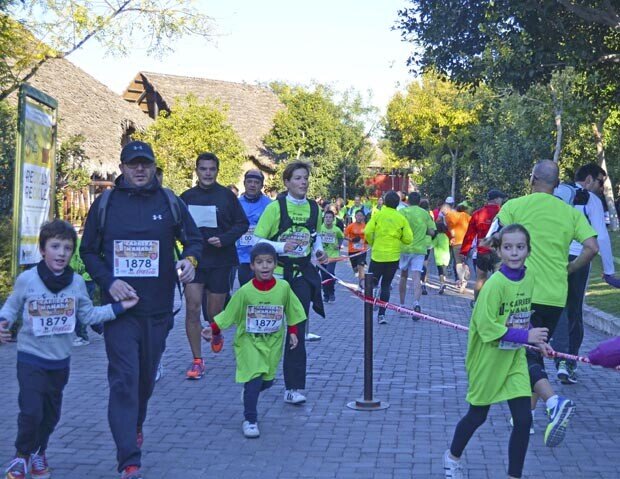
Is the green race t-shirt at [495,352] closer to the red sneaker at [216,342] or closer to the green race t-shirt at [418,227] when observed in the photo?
the red sneaker at [216,342]

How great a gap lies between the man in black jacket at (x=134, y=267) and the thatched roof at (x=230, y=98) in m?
48.0

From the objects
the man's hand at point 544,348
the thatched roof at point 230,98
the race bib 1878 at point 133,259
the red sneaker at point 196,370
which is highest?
the thatched roof at point 230,98

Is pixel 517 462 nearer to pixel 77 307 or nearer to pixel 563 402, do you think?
pixel 563 402

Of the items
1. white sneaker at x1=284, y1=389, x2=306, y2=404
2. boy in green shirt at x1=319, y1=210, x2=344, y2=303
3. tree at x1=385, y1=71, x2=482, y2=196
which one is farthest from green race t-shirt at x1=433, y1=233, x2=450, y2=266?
tree at x1=385, y1=71, x2=482, y2=196

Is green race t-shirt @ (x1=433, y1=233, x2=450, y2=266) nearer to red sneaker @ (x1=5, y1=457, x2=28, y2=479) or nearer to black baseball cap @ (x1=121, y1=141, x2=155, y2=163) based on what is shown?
black baseball cap @ (x1=121, y1=141, x2=155, y2=163)

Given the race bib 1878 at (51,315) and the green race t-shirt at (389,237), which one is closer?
the race bib 1878 at (51,315)

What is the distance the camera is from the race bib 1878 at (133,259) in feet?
18.6

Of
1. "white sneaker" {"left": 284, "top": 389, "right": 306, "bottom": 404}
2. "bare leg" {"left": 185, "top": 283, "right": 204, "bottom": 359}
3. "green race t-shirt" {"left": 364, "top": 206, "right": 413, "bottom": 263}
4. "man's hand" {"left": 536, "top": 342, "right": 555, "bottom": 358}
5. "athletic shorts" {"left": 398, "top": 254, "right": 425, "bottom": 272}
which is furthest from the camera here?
"athletic shorts" {"left": 398, "top": 254, "right": 425, "bottom": 272}

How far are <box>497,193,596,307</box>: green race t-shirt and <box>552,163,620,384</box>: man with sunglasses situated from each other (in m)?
1.19

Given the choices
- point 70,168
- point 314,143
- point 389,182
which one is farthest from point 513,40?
point 389,182

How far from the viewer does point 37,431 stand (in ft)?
18.6

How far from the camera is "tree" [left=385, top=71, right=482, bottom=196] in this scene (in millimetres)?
62062

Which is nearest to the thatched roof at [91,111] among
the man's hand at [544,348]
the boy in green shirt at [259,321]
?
the boy in green shirt at [259,321]

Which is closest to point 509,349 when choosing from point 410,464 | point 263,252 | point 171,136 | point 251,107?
point 410,464
